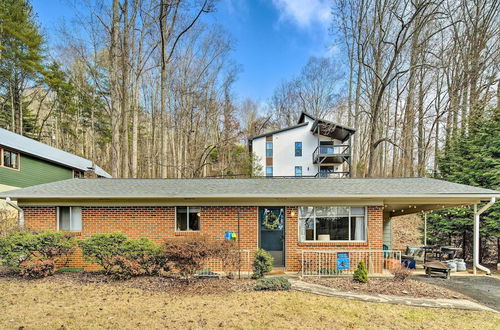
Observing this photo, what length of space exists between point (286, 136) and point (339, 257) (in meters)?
17.2

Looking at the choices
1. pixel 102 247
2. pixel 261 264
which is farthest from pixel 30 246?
pixel 261 264

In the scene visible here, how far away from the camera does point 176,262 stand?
6832 millimetres

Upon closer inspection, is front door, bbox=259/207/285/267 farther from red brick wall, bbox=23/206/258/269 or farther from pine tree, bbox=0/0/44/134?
pine tree, bbox=0/0/44/134

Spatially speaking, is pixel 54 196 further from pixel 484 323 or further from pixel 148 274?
pixel 484 323

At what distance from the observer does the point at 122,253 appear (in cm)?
726

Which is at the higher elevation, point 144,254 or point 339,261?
point 144,254

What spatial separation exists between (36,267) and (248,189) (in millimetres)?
6489

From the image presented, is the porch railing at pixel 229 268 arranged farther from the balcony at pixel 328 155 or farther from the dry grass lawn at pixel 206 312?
the balcony at pixel 328 155

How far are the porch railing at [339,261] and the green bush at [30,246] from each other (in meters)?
7.40

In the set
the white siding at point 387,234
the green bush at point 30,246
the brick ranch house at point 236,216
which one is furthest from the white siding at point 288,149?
the green bush at point 30,246

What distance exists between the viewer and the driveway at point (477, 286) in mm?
6354

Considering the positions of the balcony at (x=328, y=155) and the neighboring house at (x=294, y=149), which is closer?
the balcony at (x=328, y=155)

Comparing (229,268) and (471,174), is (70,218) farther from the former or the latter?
→ (471,174)

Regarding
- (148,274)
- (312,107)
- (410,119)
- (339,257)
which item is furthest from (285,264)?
(312,107)
